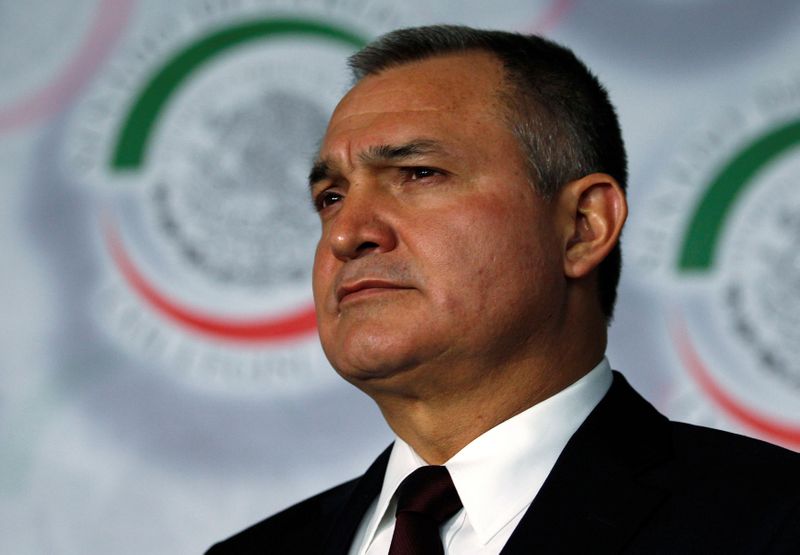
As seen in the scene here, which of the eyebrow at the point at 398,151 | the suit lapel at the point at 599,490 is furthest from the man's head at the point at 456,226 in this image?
the suit lapel at the point at 599,490

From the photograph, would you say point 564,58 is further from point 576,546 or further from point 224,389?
point 224,389

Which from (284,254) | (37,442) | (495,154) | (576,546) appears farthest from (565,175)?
(37,442)

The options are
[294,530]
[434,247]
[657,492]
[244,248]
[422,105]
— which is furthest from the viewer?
[244,248]

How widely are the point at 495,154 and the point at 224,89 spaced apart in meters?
1.08

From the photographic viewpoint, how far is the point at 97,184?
91.8 inches

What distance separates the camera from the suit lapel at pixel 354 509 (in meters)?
1.47

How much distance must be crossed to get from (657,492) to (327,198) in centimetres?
57

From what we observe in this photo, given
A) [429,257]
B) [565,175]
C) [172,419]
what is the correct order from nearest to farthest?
[429,257], [565,175], [172,419]

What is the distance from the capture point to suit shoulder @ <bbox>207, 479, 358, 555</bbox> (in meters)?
1.57

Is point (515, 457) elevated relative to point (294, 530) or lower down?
lower down

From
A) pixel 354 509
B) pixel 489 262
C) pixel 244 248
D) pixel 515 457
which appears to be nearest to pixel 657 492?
pixel 515 457

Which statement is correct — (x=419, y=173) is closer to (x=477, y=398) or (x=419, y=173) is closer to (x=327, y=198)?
(x=327, y=198)

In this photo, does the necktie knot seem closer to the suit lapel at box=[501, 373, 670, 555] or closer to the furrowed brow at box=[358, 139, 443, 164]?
the suit lapel at box=[501, 373, 670, 555]

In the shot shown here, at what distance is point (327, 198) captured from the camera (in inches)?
60.7
